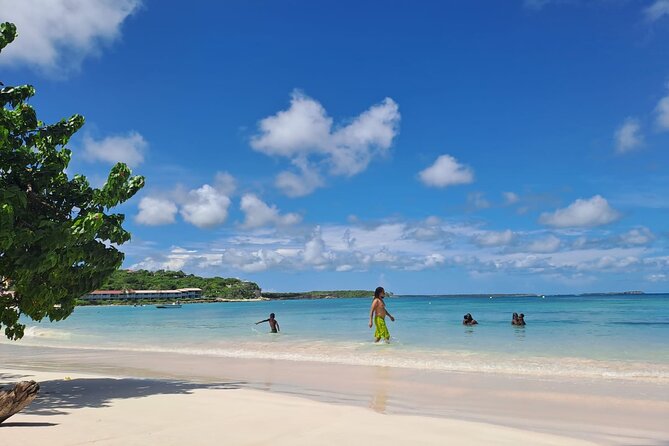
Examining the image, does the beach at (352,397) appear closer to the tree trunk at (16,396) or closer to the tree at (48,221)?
the tree trunk at (16,396)

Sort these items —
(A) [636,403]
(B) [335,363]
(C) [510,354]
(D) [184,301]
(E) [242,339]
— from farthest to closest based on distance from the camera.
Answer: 1. (D) [184,301]
2. (E) [242,339]
3. (C) [510,354]
4. (B) [335,363]
5. (A) [636,403]

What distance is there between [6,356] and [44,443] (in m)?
15.9

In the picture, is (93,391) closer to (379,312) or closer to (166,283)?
(379,312)

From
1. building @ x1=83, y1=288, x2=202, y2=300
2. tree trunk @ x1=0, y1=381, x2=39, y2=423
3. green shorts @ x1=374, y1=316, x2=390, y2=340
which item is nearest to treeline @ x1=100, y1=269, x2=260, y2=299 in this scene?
building @ x1=83, y1=288, x2=202, y2=300

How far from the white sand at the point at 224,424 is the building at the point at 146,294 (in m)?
151

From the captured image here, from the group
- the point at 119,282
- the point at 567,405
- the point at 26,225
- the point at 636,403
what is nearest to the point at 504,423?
the point at 567,405

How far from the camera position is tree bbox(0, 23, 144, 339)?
8.01 metres

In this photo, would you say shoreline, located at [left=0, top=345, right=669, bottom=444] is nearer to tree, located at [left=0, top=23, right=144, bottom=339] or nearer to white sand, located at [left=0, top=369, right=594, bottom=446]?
white sand, located at [left=0, top=369, right=594, bottom=446]

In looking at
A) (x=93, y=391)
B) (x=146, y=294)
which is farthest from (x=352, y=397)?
(x=146, y=294)

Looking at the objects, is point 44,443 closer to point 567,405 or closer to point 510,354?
point 567,405

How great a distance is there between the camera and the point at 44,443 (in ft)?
19.2

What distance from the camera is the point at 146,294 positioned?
159 metres

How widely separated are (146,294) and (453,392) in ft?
529

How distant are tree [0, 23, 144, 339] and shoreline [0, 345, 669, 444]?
12.3 ft
